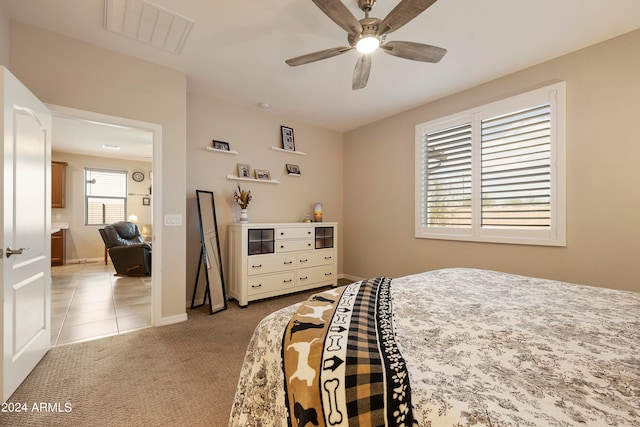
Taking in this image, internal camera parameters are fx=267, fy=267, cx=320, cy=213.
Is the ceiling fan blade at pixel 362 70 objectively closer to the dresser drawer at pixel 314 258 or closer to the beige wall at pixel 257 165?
the beige wall at pixel 257 165

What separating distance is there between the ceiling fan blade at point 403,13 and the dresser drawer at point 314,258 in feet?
9.41

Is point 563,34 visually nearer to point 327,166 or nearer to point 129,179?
point 327,166

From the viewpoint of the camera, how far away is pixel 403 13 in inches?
62.5

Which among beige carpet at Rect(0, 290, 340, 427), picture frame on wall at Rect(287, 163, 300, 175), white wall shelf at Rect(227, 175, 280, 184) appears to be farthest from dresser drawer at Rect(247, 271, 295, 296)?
picture frame on wall at Rect(287, 163, 300, 175)

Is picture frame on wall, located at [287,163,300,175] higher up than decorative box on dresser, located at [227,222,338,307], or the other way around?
picture frame on wall, located at [287,163,300,175]

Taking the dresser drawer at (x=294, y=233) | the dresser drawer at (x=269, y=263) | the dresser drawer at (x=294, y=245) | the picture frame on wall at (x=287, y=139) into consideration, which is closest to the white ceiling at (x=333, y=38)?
the picture frame on wall at (x=287, y=139)

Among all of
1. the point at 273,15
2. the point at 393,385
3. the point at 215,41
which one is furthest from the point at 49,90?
the point at 393,385

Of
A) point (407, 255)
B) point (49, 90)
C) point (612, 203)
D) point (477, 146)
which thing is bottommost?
point (407, 255)

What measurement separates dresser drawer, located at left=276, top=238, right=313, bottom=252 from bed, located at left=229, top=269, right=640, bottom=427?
2268 mm

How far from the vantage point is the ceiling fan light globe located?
5.88 ft

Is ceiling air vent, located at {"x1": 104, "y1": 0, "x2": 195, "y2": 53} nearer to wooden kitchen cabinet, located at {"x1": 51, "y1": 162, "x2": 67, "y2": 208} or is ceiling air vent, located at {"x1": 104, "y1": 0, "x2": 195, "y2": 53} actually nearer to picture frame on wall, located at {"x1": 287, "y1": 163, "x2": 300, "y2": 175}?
picture frame on wall, located at {"x1": 287, "y1": 163, "x2": 300, "y2": 175}

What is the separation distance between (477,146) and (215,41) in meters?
2.93

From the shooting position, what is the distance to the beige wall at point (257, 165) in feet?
11.2

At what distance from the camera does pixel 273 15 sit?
2.04 meters
